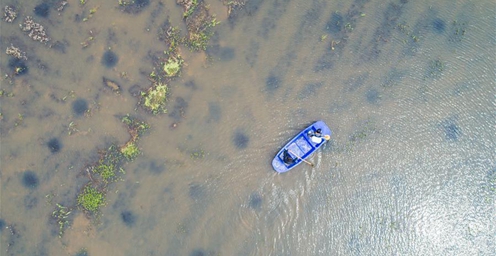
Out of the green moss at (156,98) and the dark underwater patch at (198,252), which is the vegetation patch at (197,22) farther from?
the dark underwater patch at (198,252)

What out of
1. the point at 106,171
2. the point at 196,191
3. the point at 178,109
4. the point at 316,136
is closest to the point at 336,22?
the point at 316,136

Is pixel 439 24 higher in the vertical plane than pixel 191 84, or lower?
lower

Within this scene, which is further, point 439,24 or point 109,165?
point 439,24

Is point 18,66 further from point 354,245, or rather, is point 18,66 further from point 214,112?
point 354,245

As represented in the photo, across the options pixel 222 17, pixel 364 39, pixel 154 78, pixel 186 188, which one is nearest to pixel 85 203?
pixel 186 188

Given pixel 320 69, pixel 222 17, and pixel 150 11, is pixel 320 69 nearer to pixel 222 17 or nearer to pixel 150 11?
pixel 222 17

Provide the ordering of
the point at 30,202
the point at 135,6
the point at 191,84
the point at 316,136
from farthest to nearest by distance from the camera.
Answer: the point at 191,84
the point at 135,6
the point at 30,202
the point at 316,136

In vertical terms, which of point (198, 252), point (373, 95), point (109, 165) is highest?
point (109, 165)
